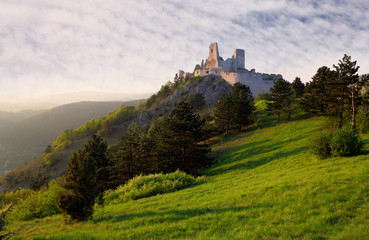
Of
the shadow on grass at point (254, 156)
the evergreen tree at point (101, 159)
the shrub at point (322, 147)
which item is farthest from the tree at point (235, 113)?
the evergreen tree at point (101, 159)

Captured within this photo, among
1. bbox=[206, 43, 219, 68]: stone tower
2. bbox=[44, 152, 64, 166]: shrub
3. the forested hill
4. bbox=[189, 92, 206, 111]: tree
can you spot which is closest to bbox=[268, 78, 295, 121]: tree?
the forested hill

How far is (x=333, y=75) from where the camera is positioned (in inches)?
1073

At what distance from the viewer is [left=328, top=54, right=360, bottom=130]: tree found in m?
25.0

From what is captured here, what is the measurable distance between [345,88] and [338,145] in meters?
13.2

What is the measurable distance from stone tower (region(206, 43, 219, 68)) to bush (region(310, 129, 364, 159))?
10680 cm

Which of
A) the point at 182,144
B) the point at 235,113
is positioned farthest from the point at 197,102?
the point at 182,144

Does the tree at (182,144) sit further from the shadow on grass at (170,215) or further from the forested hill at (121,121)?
the forested hill at (121,121)

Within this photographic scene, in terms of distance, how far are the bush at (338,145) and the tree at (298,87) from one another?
6127 centimetres

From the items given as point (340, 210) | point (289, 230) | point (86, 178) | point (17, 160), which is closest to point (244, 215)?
point (289, 230)

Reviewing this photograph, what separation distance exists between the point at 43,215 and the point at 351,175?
23497mm

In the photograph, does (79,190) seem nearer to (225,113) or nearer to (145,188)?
(145,188)

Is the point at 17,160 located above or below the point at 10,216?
below

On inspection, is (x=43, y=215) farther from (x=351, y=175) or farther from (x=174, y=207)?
(x=351, y=175)

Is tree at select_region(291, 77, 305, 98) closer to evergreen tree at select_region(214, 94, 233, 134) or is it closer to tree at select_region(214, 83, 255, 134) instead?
tree at select_region(214, 83, 255, 134)
